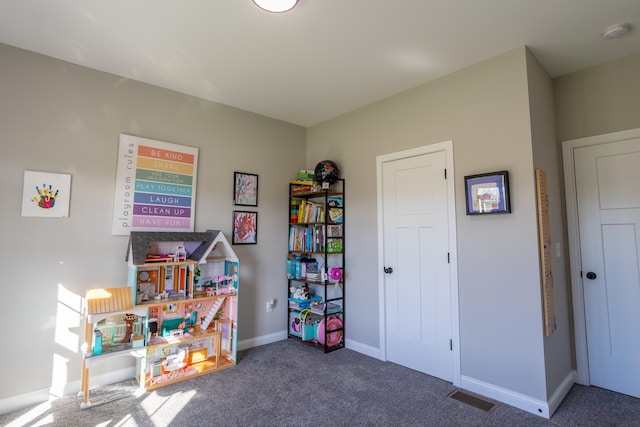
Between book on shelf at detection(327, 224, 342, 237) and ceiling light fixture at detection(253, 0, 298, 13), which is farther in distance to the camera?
book on shelf at detection(327, 224, 342, 237)

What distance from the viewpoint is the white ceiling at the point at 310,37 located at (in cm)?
209

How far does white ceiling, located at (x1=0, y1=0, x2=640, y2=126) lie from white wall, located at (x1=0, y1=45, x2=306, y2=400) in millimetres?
227

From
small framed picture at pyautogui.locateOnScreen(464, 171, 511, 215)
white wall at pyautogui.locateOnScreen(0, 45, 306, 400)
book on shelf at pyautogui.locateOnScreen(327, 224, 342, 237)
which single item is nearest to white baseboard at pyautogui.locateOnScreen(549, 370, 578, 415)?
small framed picture at pyautogui.locateOnScreen(464, 171, 511, 215)

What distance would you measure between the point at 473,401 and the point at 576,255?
1.57 meters

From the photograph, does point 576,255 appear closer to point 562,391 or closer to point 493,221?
point 493,221

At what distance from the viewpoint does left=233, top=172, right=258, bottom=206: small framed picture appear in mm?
3635

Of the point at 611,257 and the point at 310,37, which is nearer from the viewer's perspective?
the point at 310,37

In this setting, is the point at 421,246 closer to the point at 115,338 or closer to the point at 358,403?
the point at 358,403

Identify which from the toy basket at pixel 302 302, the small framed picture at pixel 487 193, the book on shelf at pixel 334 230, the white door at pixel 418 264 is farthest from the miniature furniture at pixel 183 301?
the small framed picture at pixel 487 193

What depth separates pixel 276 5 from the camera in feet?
6.55

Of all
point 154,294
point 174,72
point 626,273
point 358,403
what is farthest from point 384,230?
point 174,72

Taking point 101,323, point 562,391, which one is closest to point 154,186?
point 101,323

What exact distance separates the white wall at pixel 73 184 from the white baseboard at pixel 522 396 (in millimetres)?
2834

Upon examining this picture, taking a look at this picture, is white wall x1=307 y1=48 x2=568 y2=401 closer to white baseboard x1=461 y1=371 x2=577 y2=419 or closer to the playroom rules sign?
white baseboard x1=461 y1=371 x2=577 y2=419
